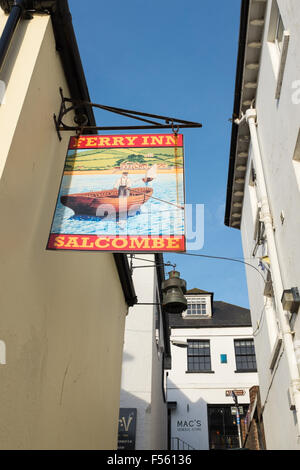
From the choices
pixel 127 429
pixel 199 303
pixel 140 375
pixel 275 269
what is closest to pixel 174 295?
pixel 275 269

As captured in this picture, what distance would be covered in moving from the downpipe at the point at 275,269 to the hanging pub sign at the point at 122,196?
3.33 m

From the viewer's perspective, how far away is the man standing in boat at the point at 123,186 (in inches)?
169

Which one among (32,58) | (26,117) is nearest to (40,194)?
(26,117)

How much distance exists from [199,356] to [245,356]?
2926 millimetres

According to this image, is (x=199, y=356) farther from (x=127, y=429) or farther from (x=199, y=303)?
(x=127, y=429)

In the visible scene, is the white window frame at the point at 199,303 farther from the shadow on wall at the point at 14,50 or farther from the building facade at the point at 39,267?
the shadow on wall at the point at 14,50

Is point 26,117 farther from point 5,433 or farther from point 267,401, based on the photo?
point 267,401

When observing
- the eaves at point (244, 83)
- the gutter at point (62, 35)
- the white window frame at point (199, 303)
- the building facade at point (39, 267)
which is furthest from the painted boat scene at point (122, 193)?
the white window frame at point (199, 303)

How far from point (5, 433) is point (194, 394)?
21.3m

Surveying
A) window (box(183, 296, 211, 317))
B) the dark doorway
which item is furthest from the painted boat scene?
window (box(183, 296, 211, 317))

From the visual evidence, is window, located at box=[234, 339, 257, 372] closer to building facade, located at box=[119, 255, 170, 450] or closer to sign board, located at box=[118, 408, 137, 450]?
building facade, located at box=[119, 255, 170, 450]

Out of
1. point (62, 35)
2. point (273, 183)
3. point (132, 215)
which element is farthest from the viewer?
point (273, 183)

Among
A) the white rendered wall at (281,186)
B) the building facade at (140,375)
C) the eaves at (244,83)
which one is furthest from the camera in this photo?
the building facade at (140,375)

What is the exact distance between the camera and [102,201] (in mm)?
4188
